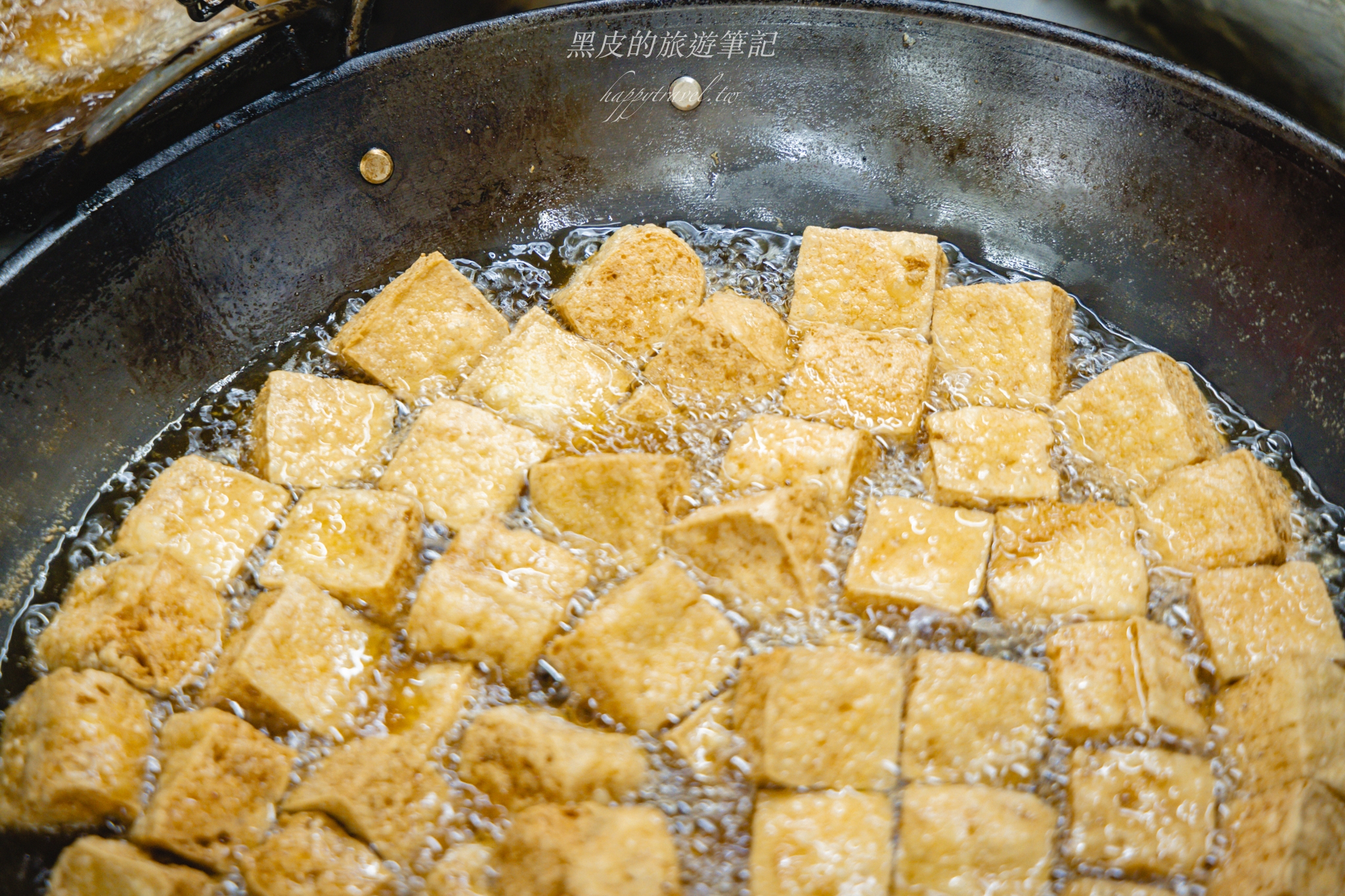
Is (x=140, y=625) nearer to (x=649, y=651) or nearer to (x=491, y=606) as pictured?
(x=491, y=606)

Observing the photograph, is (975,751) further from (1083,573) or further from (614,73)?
(614,73)

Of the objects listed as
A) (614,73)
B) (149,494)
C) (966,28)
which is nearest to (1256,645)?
(966,28)

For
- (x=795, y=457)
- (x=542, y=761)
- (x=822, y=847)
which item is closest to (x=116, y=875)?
(x=542, y=761)

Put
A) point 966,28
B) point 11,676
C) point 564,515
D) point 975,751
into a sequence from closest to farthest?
1. point 975,751
2. point 11,676
3. point 564,515
4. point 966,28

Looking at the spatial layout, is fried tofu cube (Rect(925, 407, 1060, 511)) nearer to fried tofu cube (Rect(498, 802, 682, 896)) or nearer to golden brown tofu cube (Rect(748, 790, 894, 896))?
golden brown tofu cube (Rect(748, 790, 894, 896))

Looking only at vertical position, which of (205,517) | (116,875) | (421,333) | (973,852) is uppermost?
(421,333)

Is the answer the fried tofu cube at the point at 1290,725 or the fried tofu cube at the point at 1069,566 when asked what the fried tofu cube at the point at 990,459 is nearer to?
the fried tofu cube at the point at 1069,566
